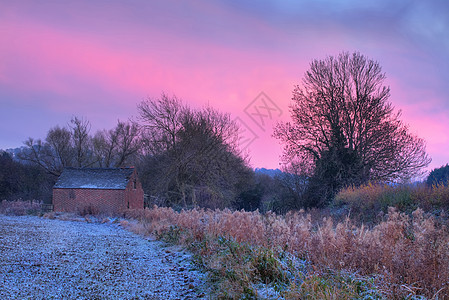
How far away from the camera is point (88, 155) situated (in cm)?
4741

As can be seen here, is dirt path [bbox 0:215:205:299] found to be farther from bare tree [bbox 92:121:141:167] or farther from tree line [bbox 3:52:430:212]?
bare tree [bbox 92:121:141:167]

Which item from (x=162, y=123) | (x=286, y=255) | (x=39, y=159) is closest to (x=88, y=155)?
(x=39, y=159)

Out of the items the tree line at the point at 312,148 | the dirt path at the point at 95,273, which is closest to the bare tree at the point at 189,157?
the tree line at the point at 312,148

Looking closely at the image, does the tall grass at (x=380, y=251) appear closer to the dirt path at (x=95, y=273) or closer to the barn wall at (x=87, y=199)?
the dirt path at (x=95, y=273)

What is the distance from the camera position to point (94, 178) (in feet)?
110

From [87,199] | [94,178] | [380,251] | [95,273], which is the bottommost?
[95,273]

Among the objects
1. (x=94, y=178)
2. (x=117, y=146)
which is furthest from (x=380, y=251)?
(x=117, y=146)

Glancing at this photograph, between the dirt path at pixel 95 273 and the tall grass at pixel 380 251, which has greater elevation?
the tall grass at pixel 380 251

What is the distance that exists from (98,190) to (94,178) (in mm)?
2451

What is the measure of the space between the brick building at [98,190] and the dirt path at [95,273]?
21.9 metres

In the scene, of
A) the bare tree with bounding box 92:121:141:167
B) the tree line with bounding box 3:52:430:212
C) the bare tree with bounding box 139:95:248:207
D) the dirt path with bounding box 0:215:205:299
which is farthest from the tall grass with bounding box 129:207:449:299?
the bare tree with bounding box 92:121:141:167

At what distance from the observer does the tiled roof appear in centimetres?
3184

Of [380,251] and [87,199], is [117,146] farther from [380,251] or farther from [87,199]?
[380,251]

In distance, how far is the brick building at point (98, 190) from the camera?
3106 cm
